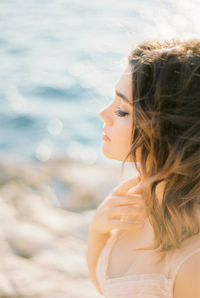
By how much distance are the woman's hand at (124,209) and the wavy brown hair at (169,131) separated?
149 millimetres

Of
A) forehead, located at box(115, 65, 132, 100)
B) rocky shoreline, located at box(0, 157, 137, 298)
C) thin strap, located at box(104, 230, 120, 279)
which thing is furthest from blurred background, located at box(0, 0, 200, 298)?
thin strap, located at box(104, 230, 120, 279)

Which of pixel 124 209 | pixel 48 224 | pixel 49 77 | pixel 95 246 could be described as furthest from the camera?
pixel 49 77

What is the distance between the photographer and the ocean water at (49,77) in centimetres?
586

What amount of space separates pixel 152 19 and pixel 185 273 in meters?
1.21

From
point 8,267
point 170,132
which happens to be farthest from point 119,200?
point 8,267

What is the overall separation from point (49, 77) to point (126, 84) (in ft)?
19.7

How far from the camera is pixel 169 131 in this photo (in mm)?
1413

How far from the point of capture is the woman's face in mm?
1479

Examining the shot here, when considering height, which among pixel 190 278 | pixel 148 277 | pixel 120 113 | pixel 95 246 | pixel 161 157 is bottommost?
pixel 95 246

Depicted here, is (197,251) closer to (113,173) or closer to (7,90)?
(113,173)

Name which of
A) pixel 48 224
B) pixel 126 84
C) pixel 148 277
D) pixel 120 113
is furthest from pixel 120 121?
pixel 48 224

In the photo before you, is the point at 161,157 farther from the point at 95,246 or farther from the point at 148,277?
the point at 95,246

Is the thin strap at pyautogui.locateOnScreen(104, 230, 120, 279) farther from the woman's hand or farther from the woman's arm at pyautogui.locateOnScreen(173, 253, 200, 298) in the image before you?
the woman's arm at pyautogui.locateOnScreen(173, 253, 200, 298)

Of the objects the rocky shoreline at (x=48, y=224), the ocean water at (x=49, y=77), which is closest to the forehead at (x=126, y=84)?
the rocky shoreline at (x=48, y=224)
